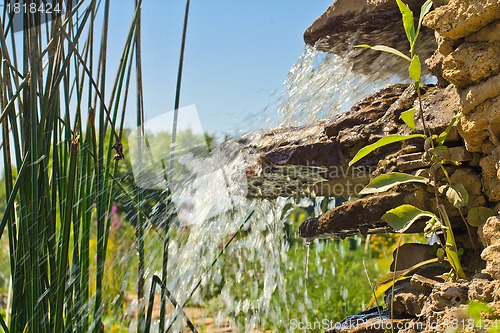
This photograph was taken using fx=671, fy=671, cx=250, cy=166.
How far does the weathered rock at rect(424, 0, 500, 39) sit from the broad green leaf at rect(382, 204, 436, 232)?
1.30 ft

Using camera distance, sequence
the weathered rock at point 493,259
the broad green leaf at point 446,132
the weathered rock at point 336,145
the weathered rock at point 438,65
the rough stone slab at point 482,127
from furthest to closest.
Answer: the weathered rock at point 336,145
the weathered rock at point 438,65
the broad green leaf at point 446,132
the rough stone slab at point 482,127
the weathered rock at point 493,259

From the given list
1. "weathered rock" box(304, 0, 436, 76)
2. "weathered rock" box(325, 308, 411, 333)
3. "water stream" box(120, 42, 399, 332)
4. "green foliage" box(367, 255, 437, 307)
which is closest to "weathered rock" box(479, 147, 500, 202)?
"green foliage" box(367, 255, 437, 307)

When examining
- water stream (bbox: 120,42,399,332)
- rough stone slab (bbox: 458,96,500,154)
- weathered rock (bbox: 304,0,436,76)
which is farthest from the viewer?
water stream (bbox: 120,42,399,332)

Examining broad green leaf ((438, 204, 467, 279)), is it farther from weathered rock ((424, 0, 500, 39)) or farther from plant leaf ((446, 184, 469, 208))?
weathered rock ((424, 0, 500, 39))

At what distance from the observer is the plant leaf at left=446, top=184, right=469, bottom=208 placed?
1.47m

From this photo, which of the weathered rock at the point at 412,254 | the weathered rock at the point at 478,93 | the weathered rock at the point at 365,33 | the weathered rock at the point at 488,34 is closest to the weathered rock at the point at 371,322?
the weathered rock at the point at 412,254

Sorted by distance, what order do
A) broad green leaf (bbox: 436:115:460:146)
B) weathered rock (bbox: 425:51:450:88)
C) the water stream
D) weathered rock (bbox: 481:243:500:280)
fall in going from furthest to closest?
1. the water stream
2. weathered rock (bbox: 425:51:450:88)
3. broad green leaf (bbox: 436:115:460:146)
4. weathered rock (bbox: 481:243:500:280)

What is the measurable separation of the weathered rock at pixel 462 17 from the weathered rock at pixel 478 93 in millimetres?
124

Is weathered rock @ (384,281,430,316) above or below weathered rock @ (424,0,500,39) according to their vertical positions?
below

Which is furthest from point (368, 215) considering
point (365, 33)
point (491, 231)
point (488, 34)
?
point (365, 33)

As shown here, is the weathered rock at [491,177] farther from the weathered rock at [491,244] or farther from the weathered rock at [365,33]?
the weathered rock at [365,33]

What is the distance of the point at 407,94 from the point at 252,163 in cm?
60

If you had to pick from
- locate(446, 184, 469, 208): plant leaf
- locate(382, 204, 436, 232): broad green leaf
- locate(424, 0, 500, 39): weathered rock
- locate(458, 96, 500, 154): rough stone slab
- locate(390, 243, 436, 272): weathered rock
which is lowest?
locate(390, 243, 436, 272): weathered rock

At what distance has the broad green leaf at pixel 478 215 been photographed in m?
1.49
